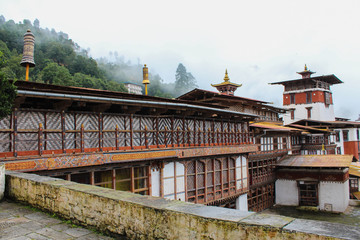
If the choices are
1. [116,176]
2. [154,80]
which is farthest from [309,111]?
[154,80]

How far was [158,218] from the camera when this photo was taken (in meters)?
4.20

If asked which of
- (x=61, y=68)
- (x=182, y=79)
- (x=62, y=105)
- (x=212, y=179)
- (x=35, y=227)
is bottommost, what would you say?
(x=212, y=179)

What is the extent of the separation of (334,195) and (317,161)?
9.99 ft

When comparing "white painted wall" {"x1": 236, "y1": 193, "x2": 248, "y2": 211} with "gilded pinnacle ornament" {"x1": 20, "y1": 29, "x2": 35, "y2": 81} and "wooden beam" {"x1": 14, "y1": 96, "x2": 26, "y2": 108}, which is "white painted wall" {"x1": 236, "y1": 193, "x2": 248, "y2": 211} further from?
"wooden beam" {"x1": 14, "y1": 96, "x2": 26, "y2": 108}

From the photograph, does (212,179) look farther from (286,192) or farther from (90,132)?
(286,192)

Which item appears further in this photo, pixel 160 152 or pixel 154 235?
pixel 160 152

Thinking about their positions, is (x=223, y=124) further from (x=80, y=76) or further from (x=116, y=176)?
(x=80, y=76)

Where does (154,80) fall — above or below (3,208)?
above

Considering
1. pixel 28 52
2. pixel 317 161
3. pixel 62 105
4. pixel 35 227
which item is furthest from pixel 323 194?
pixel 35 227

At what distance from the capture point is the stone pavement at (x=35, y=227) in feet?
15.9

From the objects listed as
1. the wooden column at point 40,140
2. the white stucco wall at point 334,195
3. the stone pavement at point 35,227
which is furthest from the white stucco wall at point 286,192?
the stone pavement at point 35,227

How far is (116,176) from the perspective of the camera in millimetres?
12227

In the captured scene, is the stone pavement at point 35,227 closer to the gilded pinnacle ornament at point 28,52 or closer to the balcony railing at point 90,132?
the balcony railing at point 90,132

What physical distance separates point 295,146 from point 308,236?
3365 centimetres
